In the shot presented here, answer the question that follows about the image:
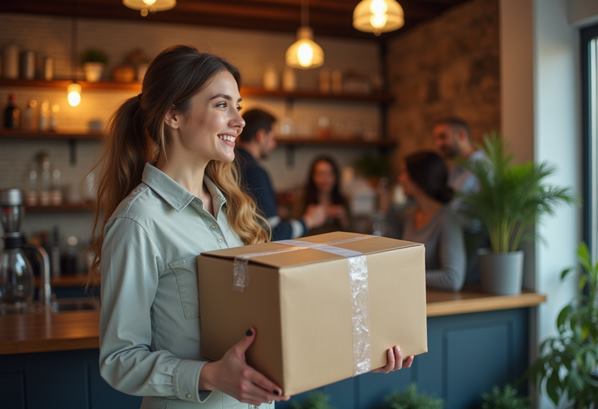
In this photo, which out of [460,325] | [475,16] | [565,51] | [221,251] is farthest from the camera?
[475,16]

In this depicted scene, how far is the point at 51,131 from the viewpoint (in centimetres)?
487

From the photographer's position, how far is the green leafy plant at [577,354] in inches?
108

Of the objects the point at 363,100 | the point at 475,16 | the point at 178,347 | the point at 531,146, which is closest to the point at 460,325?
the point at 531,146

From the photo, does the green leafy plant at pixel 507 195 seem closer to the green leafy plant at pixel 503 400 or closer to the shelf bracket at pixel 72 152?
the green leafy plant at pixel 503 400

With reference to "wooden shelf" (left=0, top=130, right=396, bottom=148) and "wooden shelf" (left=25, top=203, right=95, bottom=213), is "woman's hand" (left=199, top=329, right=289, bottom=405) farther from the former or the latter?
"wooden shelf" (left=0, top=130, right=396, bottom=148)

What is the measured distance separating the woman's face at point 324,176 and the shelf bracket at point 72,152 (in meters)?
2.10

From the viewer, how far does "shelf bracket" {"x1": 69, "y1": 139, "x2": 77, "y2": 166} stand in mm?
5134

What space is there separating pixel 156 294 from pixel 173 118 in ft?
1.38

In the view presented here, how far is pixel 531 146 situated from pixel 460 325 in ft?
3.30

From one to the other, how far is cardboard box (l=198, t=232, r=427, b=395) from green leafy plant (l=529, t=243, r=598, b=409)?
1.70m

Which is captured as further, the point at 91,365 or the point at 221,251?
the point at 91,365

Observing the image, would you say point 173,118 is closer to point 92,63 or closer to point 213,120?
point 213,120

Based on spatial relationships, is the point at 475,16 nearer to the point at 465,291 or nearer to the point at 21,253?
the point at 465,291

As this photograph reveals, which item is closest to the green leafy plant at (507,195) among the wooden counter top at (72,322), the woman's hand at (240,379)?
the wooden counter top at (72,322)
